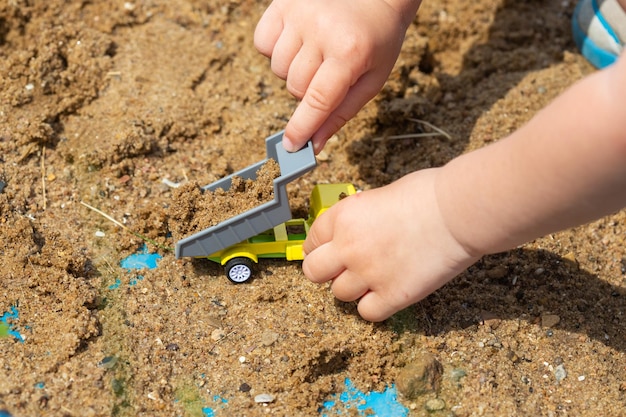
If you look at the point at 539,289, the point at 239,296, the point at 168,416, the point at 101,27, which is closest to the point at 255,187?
the point at 239,296

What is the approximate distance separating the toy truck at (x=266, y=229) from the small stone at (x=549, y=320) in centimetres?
68

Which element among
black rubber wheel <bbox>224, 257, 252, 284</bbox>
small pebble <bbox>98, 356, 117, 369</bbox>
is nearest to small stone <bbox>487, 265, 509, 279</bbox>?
black rubber wheel <bbox>224, 257, 252, 284</bbox>

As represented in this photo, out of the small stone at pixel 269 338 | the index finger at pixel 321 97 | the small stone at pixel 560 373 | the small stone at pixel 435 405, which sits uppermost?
the index finger at pixel 321 97

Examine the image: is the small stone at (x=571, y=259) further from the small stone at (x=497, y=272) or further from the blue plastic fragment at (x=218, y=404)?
the blue plastic fragment at (x=218, y=404)

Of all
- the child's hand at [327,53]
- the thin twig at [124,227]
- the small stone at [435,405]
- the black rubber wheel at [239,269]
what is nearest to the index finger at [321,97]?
the child's hand at [327,53]

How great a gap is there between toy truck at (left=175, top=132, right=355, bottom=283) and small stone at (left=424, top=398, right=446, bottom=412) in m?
0.55

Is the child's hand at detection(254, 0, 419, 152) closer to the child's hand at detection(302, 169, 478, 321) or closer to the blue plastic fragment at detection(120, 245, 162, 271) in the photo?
the child's hand at detection(302, 169, 478, 321)

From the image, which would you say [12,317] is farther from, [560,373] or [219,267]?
[560,373]

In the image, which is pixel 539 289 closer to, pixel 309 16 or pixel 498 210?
pixel 498 210

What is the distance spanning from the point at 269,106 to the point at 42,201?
906 mm

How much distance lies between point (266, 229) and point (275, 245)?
4.5 inches

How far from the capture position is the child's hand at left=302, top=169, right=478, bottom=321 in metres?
1.69

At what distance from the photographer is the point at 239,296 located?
2109 mm

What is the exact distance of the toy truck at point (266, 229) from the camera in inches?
77.8
